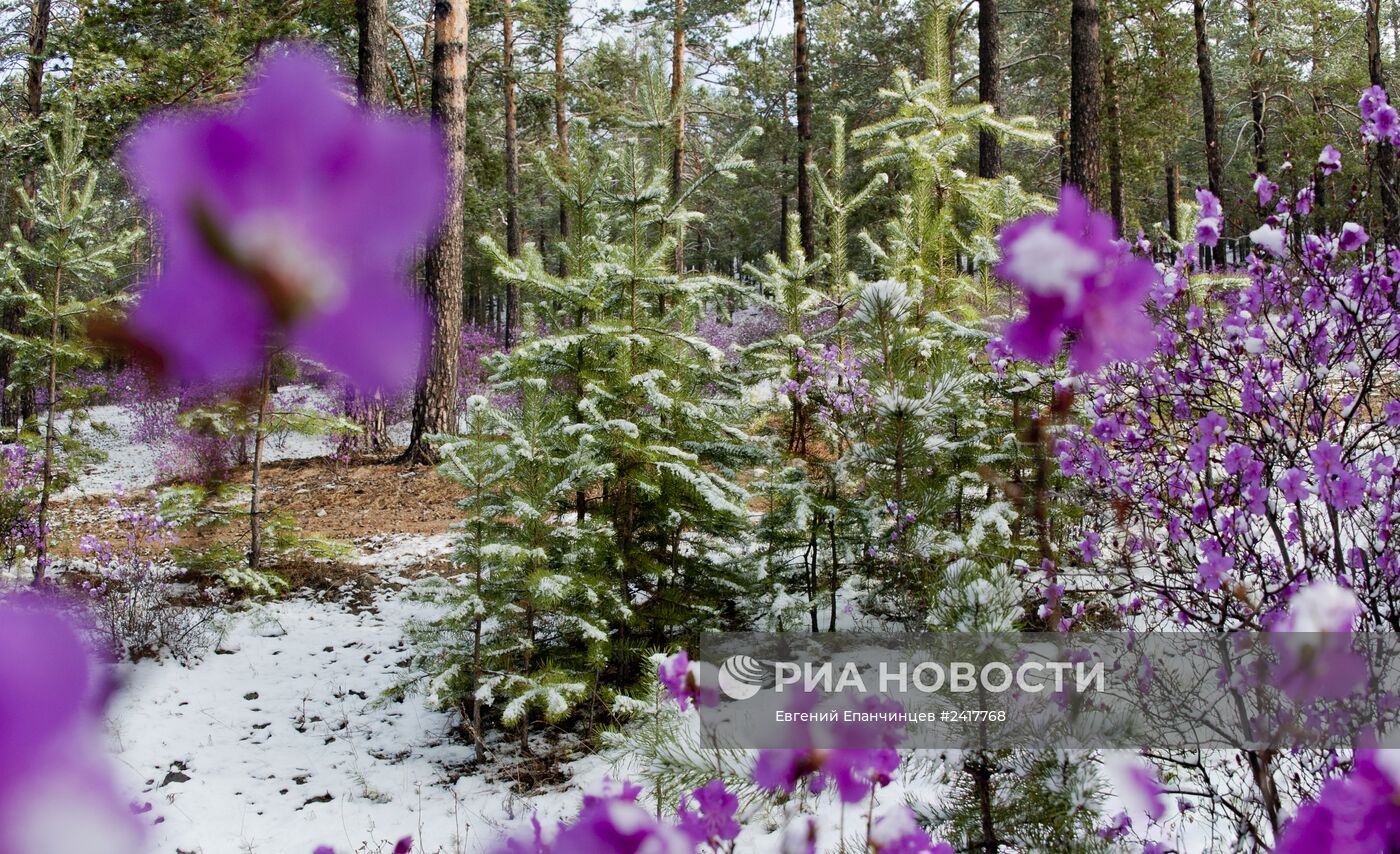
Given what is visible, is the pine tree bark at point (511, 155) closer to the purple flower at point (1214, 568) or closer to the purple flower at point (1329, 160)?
the purple flower at point (1329, 160)

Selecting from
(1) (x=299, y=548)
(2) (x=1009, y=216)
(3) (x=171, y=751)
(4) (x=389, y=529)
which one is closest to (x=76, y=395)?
(1) (x=299, y=548)

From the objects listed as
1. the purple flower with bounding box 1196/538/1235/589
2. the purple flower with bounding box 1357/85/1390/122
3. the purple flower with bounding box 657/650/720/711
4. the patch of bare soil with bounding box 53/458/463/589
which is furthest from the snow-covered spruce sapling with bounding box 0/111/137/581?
the purple flower with bounding box 1357/85/1390/122

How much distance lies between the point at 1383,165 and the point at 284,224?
12.8 feet

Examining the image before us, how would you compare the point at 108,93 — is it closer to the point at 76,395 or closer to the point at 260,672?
the point at 76,395

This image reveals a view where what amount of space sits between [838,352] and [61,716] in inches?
214

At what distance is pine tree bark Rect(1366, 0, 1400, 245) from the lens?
2.67m

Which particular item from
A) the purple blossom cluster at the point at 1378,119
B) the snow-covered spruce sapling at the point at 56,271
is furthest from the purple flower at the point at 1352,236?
the snow-covered spruce sapling at the point at 56,271

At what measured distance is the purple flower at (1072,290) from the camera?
37cm

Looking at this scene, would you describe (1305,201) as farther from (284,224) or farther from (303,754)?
(303,754)

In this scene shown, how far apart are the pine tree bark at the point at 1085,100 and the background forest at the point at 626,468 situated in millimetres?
46

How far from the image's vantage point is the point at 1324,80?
14.4 meters

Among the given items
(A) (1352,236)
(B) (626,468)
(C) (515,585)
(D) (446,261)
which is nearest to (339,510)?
(D) (446,261)

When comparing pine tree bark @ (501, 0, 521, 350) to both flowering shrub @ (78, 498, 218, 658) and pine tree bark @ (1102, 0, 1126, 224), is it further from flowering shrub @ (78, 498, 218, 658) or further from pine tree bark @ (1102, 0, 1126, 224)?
pine tree bark @ (1102, 0, 1126, 224)

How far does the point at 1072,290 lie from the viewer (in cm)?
37
